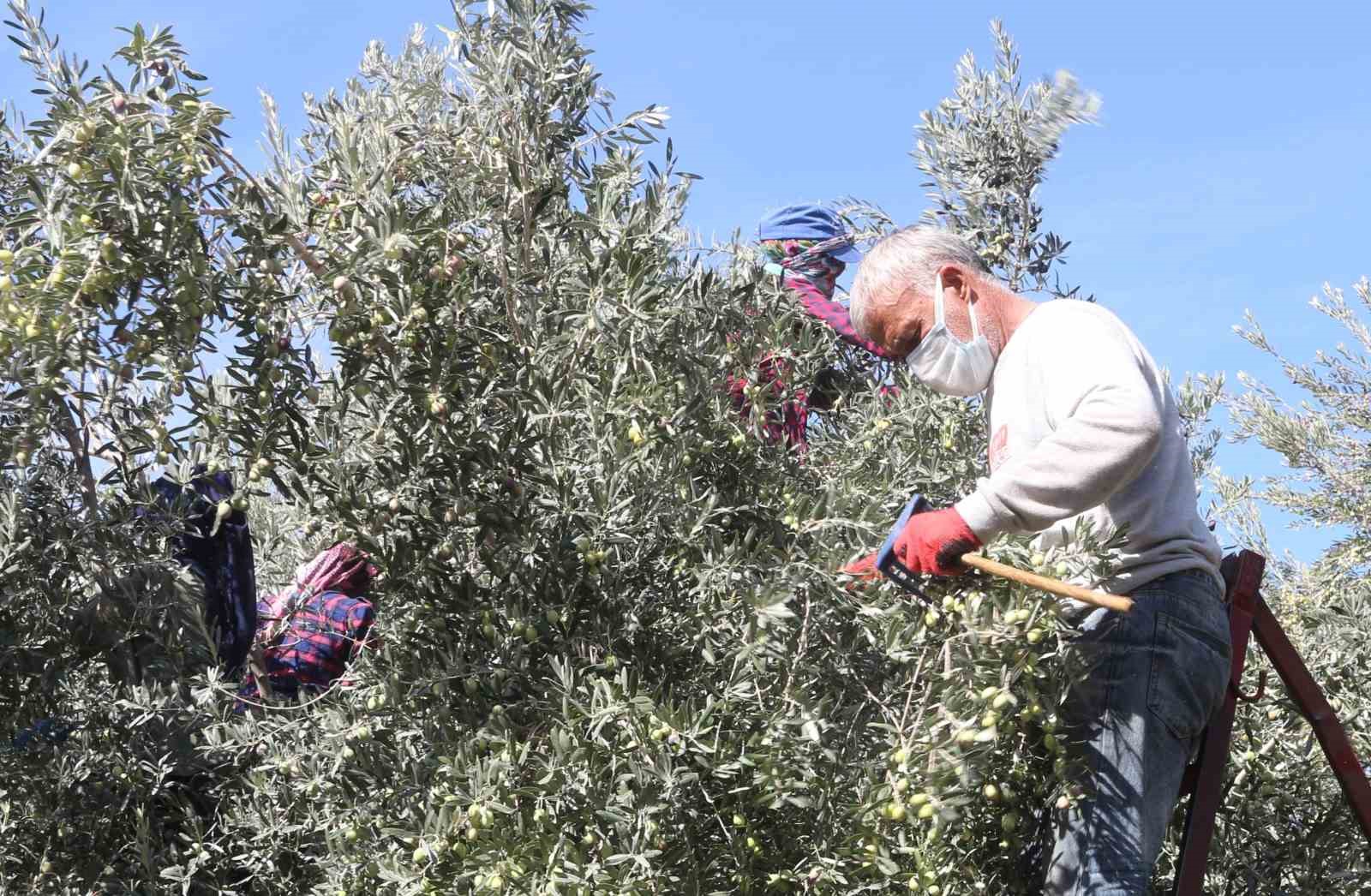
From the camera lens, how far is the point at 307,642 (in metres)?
3.94

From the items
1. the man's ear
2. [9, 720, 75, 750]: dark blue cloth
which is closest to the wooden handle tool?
the man's ear

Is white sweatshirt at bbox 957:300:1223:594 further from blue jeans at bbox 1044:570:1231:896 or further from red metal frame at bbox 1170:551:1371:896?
red metal frame at bbox 1170:551:1371:896

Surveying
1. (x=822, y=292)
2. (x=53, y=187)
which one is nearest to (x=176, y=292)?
(x=53, y=187)

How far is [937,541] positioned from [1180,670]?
0.59 m

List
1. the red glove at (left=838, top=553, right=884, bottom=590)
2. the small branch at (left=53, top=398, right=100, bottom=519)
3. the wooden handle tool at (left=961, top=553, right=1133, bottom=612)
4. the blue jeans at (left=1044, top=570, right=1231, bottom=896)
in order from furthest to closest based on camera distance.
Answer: the small branch at (left=53, top=398, right=100, bottom=519) < the red glove at (left=838, top=553, right=884, bottom=590) < the blue jeans at (left=1044, top=570, right=1231, bottom=896) < the wooden handle tool at (left=961, top=553, right=1133, bottom=612)

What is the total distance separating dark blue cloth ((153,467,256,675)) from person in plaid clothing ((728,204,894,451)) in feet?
4.48

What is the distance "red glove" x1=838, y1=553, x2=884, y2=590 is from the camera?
2.90 meters

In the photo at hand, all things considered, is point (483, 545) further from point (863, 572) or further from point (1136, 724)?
point (1136, 724)

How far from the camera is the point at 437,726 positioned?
9.64ft

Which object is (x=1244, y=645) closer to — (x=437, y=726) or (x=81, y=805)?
(x=437, y=726)

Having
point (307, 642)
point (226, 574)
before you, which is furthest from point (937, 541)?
point (307, 642)

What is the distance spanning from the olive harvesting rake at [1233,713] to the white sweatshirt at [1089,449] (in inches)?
6.4

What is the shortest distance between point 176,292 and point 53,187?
0.31m

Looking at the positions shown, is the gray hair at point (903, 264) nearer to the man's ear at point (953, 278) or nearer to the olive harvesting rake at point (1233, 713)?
the man's ear at point (953, 278)
